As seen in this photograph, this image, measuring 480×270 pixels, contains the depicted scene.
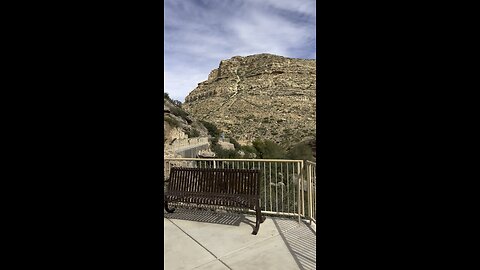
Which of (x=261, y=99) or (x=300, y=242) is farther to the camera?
(x=261, y=99)

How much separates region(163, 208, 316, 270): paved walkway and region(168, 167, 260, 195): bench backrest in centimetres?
48

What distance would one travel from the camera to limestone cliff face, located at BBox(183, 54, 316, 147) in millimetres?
A: 31344

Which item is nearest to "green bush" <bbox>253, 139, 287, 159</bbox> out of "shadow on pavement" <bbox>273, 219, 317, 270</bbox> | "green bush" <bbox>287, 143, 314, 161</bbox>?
"green bush" <bbox>287, 143, 314, 161</bbox>

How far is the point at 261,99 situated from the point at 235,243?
3486 cm

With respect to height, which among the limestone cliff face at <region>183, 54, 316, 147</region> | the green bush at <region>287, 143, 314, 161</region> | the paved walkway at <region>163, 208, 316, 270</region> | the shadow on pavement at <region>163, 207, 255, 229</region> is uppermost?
the limestone cliff face at <region>183, 54, 316, 147</region>

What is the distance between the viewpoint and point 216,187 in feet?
15.2

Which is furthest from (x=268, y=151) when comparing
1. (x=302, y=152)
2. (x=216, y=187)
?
(x=216, y=187)

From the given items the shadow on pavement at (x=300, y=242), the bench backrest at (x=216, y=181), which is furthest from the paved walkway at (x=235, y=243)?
the bench backrest at (x=216, y=181)

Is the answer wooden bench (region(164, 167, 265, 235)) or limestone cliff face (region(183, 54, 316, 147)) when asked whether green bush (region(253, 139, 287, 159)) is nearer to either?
limestone cliff face (region(183, 54, 316, 147))

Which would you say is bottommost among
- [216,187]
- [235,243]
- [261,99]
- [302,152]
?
[235,243]

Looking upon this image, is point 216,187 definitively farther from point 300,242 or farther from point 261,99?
point 261,99
